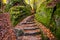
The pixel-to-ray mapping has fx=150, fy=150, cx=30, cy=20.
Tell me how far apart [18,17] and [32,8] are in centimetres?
480

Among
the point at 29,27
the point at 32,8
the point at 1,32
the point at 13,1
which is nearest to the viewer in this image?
the point at 29,27

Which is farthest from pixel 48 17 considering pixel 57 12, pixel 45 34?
pixel 45 34

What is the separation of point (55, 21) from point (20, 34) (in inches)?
81.1

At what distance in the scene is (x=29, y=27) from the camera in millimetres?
9195

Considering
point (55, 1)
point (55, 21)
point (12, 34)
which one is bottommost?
point (12, 34)

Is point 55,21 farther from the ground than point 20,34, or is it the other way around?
point 55,21

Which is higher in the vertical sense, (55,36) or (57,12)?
(57,12)

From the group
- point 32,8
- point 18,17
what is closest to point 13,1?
point 32,8

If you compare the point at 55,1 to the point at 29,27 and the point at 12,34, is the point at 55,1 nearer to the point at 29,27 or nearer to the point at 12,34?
the point at 29,27

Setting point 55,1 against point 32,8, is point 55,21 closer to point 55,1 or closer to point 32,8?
point 55,1

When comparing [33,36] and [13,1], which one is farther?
[13,1]

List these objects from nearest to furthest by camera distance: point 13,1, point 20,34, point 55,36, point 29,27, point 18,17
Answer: point 55,36 < point 20,34 < point 29,27 < point 18,17 < point 13,1

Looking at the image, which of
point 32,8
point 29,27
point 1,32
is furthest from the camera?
point 32,8

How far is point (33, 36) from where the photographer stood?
809 cm
